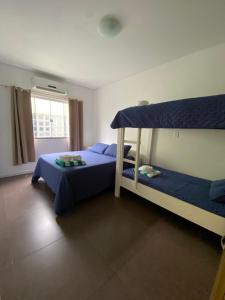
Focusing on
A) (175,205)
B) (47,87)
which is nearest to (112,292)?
(175,205)

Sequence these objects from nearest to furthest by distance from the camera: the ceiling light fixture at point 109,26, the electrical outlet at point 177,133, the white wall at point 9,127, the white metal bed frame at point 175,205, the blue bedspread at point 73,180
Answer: the white metal bed frame at point 175,205
the ceiling light fixture at point 109,26
the blue bedspread at point 73,180
the electrical outlet at point 177,133
the white wall at point 9,127

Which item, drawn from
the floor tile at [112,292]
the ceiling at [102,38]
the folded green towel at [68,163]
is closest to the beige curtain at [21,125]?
the ceiling at [102,38]

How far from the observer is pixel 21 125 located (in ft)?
10.1

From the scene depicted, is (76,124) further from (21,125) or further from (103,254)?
(103,254)

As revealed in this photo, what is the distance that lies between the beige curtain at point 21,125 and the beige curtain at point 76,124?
1.06 meters

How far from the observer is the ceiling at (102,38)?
1.45 m

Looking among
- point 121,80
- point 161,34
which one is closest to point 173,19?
point 161,34

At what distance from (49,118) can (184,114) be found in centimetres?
342

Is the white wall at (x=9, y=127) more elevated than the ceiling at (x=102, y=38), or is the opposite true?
the ceiling at (x=102, y=38)

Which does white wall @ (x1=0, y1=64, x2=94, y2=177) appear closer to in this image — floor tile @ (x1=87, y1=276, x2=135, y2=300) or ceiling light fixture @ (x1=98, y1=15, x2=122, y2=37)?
ceiling light fixture @ (x1=98, y1=15, x2=122, y2=37)

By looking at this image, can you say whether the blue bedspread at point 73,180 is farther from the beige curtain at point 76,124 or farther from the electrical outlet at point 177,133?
the beige curtain at point 76,124

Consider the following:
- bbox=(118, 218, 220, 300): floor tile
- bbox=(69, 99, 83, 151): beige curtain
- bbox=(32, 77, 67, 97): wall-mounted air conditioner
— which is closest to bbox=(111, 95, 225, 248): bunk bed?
bbox=(118, 218, 220, 300): floor tile

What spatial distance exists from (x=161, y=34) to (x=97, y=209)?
2.70 metres

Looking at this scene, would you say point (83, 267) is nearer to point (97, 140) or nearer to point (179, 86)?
point (179, 86)
